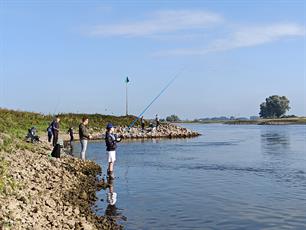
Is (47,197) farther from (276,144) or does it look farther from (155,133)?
(155,133)

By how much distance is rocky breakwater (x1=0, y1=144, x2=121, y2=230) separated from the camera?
9.27 metres

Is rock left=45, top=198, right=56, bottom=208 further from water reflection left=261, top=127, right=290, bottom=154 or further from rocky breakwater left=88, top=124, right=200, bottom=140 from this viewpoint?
rocky breakwater left=88, top=124, right=200, bottom=140

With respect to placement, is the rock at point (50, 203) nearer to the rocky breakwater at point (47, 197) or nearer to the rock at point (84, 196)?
the rocky breakwater at point (47, 197)

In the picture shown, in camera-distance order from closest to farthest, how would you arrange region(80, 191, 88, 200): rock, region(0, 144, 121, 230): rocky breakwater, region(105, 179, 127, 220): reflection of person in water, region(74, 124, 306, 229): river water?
region(0, 144, 121, 230): rocky breakwater < region(74, 124, 306, 229): river water < region(105, 179, 127, 220): reflection of person in water < region(80, 191, 88, 200): rock

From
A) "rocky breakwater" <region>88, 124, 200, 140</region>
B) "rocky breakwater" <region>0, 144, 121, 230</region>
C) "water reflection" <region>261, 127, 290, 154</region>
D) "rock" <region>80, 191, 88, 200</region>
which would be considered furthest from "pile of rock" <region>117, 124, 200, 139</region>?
"rock" <region>80, 191, 88, 200</region>

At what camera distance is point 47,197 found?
38.0 ft

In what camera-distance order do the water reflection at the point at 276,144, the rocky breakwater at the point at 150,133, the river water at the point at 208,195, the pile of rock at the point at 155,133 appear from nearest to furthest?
the river water at the point at 208,195, the water reflection at the point at 276,144, the rocky breakwater at the point at 150,133, the pile of rock at the point at 155,133

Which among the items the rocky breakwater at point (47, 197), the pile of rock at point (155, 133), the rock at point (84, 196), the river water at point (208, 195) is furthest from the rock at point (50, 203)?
the pile of rock at point (155, 133)

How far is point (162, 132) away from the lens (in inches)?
2322

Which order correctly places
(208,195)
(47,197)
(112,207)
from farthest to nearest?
1. (208,195)
2. (112,207)
3. (47,197)

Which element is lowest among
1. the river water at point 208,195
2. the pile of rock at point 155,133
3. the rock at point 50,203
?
the river water at point 208,195

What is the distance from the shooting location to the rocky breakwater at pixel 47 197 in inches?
365

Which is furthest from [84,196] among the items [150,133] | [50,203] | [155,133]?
[155,133]

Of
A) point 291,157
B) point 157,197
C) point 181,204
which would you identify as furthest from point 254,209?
point 291,157
